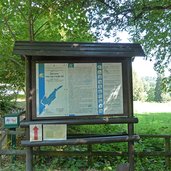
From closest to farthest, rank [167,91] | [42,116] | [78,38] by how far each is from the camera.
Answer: [42,116] → [78,38] → [167,91]

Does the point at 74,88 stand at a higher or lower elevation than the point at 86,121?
higher

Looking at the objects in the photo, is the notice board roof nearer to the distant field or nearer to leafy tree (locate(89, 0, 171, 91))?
leafy tree (locate(89, 0, 171, 91))

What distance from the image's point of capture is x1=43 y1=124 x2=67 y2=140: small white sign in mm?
5109

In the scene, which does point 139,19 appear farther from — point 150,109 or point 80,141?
point 150,109

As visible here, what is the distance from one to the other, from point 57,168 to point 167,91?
5.13 m

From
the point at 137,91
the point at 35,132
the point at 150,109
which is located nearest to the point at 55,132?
the point at 35,132

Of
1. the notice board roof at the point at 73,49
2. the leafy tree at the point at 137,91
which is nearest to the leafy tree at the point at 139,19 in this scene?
the notice board roof at the point at 73,49

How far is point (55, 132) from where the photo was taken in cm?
513

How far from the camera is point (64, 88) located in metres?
5.16

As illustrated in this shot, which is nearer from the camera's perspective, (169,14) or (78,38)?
(169,14)

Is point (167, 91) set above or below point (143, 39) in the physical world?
below

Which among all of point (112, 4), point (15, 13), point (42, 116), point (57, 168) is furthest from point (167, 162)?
point (15, 13)

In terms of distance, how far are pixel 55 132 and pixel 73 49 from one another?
1391 mm

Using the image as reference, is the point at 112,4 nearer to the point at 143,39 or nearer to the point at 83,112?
the point at 143,39
